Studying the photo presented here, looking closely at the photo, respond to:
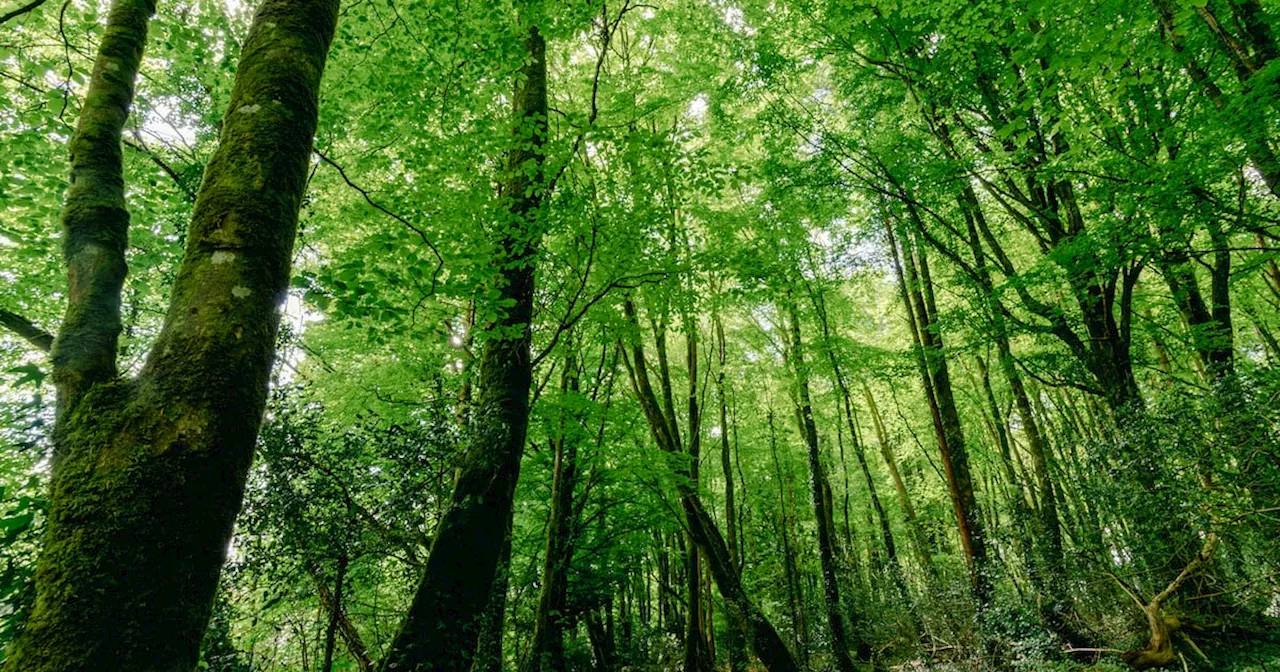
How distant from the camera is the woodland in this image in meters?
1.52

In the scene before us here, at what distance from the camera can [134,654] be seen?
1075 mm

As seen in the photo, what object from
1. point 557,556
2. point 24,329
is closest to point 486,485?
point 24,329

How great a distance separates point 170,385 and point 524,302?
4.10 m

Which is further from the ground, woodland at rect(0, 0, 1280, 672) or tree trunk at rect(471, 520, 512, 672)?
woodland at rect(0, 0, 1280, 672)

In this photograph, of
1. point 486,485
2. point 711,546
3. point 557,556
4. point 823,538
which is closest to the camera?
point 486,485

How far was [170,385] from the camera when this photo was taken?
1.36 m

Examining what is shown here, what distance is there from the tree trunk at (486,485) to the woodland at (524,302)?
1.2 inches

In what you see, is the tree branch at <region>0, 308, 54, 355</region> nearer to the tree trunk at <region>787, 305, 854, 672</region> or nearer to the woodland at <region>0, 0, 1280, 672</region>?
the woodland at <region>0, 0, 1280, 672</region>

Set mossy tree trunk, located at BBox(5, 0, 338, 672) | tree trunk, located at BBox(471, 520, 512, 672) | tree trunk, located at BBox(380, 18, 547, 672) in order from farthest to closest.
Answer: tree trunk, located at BBox(471, 520, 512, 672), tree trunk, located at BBox(380, 18, 547, 672), mossy tree trunk, located at BBox(5, 0, 338, 672)

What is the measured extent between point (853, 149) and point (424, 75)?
6411mm

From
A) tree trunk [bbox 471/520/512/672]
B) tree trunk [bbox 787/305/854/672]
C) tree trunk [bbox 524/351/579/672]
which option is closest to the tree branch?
tree trunk [bbox 471/520/512/672]

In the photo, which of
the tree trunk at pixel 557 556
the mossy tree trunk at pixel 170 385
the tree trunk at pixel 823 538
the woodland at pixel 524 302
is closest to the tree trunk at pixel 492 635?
the woodland at pixel 524 302

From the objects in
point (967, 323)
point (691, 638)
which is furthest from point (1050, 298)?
point (691, 638)

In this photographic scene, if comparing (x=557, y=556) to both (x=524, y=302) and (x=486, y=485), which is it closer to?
(x=486, y=485)
